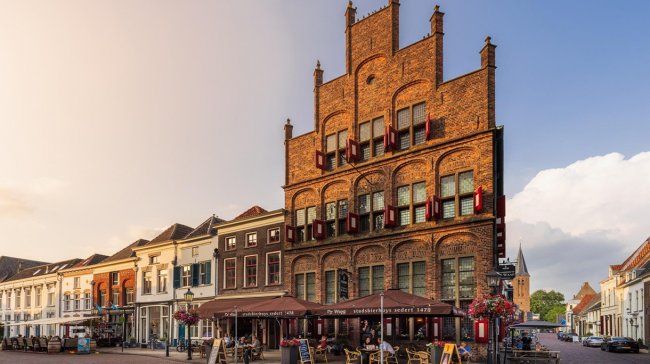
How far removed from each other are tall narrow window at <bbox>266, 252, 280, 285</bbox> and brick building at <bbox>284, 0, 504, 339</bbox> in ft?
5.00

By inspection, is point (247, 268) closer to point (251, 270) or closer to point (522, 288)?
point (251, 270)

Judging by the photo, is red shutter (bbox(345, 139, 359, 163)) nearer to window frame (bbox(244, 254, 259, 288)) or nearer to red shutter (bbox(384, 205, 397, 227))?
red shutter (bbox(384, 205, 397, 227))

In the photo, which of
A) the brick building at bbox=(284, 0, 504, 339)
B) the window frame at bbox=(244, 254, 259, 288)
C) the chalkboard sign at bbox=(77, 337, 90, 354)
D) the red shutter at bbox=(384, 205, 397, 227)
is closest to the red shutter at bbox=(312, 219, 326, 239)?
the brick building at bbox=(284, 0, 504, 339)

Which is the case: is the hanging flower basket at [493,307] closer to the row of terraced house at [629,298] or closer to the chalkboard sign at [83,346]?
the chalkboard sign at [83,346]

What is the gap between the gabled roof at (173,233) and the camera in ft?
160

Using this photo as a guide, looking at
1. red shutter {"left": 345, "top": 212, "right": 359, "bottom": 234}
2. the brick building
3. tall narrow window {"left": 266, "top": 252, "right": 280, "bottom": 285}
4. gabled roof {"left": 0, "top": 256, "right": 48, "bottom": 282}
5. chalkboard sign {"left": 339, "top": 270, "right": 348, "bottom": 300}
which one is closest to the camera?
the brick building

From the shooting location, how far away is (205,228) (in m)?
47.1

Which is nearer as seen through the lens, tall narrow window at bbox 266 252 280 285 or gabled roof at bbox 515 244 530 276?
A: tall narrow window at bbox 266 252 280 285

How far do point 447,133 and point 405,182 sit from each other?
3345mm

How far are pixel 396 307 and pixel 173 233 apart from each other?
30.1 meters

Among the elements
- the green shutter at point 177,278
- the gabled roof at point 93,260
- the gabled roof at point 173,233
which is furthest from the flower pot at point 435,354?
the gabled roof at point 93,260

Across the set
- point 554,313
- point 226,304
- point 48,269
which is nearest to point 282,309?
point 226,304

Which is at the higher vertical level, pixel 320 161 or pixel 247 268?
pixel 320 161

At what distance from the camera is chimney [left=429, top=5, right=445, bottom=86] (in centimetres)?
2973
